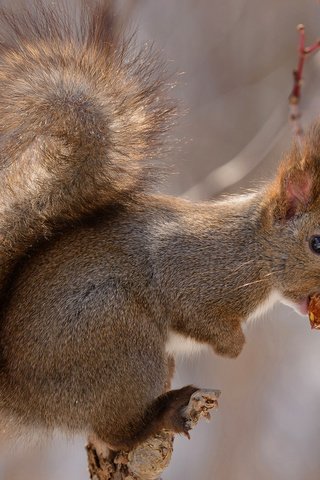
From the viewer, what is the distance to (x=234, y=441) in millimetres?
5266

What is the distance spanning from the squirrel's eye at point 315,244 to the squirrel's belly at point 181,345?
0.54m

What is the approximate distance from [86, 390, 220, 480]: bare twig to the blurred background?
63.1 inches

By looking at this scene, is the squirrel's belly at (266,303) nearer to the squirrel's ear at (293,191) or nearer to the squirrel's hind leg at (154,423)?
the squirrel's ear at (293,191)

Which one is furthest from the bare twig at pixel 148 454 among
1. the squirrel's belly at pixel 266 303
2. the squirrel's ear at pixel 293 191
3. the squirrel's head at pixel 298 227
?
the squirrel's ear at pixel 293 191

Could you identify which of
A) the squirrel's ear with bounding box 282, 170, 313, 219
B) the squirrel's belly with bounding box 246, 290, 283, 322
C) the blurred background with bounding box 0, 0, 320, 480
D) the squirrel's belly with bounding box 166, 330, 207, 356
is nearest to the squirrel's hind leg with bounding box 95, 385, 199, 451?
the squirrel's belly with bounding box 166, 330, 207, 356

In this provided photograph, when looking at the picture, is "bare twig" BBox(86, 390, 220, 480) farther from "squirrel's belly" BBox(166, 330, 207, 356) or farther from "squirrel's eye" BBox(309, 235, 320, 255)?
"squirrel's eye" BBox(309, 235, 320, 255)

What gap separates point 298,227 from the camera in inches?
138

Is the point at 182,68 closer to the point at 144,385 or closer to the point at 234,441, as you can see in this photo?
the point at 234,441

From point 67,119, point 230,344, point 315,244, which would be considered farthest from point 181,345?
point 67,119

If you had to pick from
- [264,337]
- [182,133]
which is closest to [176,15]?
[182,133]

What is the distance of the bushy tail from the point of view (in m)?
3.23

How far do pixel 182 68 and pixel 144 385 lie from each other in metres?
2.91

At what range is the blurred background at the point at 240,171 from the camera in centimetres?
524

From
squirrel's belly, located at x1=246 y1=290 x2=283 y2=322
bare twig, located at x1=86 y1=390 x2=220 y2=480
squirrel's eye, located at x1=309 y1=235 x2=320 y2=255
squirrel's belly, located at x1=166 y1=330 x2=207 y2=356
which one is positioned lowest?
bare twig, located at x1=86 y1=390 x2=220 y2=480
